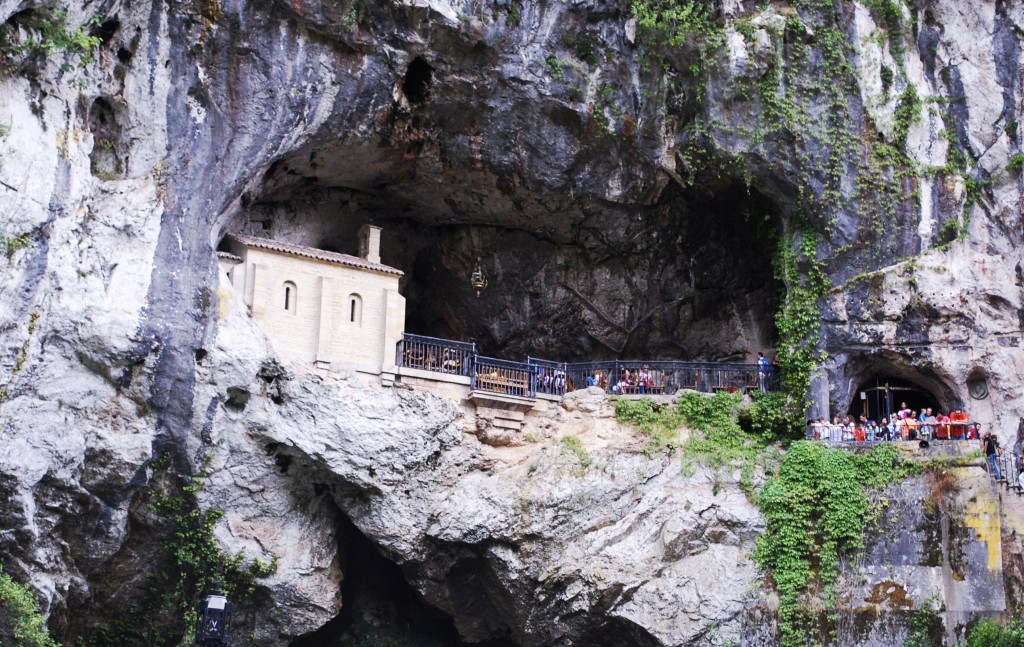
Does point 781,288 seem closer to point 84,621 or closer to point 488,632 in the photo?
point 488,632

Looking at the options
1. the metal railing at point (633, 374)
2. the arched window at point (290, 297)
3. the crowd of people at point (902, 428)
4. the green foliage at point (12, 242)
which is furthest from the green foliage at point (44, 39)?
the crowd of people at point (902, 428)

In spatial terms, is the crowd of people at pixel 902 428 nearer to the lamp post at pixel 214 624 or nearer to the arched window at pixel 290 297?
the arched window at pixel 290 297

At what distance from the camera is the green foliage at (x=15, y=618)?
62.5 feet

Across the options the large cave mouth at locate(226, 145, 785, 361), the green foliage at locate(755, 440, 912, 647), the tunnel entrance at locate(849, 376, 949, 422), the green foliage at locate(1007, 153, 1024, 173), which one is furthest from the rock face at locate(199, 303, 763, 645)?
the green foliage at locate(1007, 153, 1024, 173)

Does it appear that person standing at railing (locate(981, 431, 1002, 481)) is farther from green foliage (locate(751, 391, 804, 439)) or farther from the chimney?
the chimney

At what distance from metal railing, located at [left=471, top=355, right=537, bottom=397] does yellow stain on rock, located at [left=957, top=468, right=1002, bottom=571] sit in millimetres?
8643

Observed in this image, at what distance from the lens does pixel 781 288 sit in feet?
89.0

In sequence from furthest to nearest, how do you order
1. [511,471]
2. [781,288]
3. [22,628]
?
1. [781,288]
2. [511,471]
3. [22,628]

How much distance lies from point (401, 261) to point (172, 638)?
9.90m

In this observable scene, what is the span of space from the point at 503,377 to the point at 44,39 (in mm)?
10809

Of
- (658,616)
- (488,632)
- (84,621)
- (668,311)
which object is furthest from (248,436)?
(668,311)

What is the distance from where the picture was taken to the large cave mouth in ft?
86.8

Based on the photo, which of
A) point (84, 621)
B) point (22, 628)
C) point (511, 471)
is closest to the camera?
point (22, 628)

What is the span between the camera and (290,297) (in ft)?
78.3
